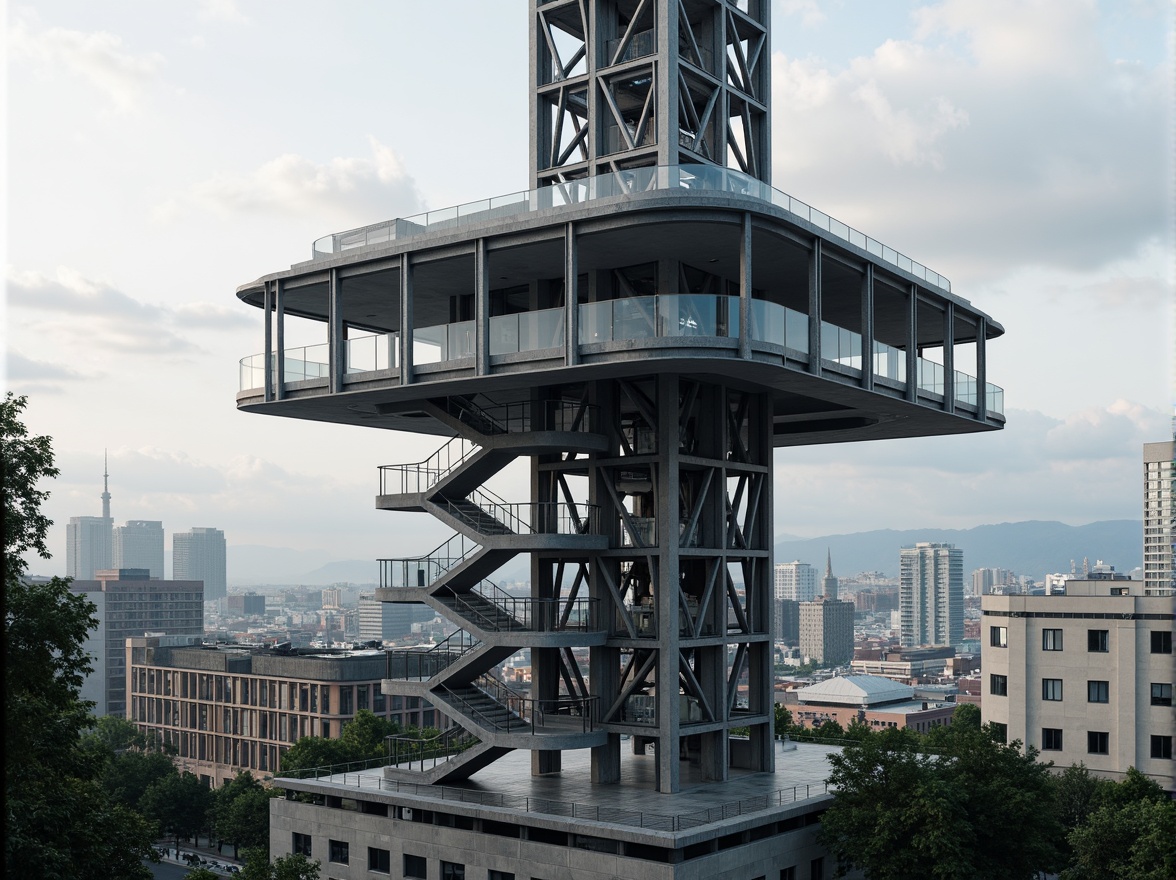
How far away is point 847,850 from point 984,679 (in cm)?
5999

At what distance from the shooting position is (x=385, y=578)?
157 feet

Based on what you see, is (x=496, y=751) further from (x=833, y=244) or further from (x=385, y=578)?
(x=833, y=244)

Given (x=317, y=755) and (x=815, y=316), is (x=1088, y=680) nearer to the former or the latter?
(x=815, y=316)

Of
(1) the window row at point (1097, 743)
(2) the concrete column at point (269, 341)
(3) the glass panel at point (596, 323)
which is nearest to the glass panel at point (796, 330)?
(3) the glass panel at point (596, 323)

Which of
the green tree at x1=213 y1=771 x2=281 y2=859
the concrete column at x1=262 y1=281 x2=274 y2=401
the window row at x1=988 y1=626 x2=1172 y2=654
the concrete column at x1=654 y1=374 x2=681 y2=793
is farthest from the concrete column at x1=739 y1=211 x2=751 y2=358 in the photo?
the green tree at x1=213 y1=771 x2=281 y2=859

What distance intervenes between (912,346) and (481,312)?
17453mm

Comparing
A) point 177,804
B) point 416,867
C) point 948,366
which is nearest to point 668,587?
Answer: point 416,867

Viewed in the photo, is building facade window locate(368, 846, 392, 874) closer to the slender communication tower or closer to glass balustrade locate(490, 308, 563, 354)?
the slender communication tower

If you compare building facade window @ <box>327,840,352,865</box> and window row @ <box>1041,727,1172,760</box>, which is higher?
building facade window @ <box>327,840,352,865</box>

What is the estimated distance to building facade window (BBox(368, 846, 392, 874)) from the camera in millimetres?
46125

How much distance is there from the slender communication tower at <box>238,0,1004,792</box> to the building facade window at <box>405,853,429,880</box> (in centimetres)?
332

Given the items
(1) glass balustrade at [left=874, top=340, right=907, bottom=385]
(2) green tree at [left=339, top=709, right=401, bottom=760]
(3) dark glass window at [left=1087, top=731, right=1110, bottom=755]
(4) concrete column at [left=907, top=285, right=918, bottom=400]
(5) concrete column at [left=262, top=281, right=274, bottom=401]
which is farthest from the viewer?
(2) green tree at [left=339, top=709, right=401, bottom=760]

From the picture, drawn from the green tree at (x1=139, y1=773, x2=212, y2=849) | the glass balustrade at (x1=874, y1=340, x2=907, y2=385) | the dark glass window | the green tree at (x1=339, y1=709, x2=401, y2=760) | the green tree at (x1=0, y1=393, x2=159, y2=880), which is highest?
the glass balustrade at (x1=874, y1=340, x2=907, y2=385)

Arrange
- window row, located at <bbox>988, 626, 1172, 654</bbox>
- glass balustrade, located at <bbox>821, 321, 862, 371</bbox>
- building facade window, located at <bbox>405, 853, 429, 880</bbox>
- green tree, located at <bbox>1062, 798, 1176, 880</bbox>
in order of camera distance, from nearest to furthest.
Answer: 1. green tree, located at <bbox>1062, 798, 1176, 880</bbox>
2. glass balustrade, located at <bbox>821, 321, 862, 371</bbox>
3. building facade window, located at <bbox>405, 853, 429, 880</bbox>
4. window row, located at <bbox>988, 626, 1172, 654</bbox>
